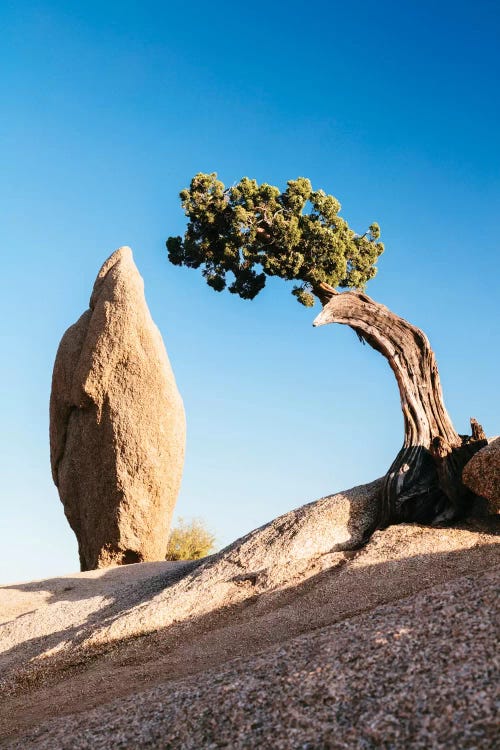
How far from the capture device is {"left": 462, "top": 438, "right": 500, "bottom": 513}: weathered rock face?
33.0 ft

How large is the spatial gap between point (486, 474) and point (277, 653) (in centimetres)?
536

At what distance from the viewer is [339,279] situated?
13.8 meters

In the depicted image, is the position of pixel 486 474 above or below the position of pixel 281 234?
below

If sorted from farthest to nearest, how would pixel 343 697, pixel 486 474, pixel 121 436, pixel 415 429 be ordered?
pixel 121 436 < pixel 415 429 < pixel 486 474 < pixel 343 697

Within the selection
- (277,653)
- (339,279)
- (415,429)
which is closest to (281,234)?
(339,279)

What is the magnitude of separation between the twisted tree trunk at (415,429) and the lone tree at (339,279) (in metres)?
0.02

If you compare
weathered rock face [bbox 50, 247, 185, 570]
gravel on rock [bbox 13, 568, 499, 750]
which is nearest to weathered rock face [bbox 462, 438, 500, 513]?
gravel on rock [bbox 13, 568, 499, 750]

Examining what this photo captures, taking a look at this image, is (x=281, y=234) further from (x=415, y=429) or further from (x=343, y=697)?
(x=343, y=697)

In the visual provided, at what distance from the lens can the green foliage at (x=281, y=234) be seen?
13.6 metres

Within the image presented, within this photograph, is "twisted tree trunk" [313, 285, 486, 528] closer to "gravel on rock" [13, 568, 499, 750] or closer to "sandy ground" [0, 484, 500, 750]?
"sandy ground" [0, 484, 500, 750]

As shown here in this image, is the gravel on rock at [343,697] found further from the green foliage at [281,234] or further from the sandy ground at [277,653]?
the green foliage at [281,234]

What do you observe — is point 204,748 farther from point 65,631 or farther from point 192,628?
point 65,631

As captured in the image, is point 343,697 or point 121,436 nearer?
point 343,697

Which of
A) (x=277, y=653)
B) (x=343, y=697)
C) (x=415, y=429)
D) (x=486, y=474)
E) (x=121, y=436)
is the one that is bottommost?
(x=343, y=697)
